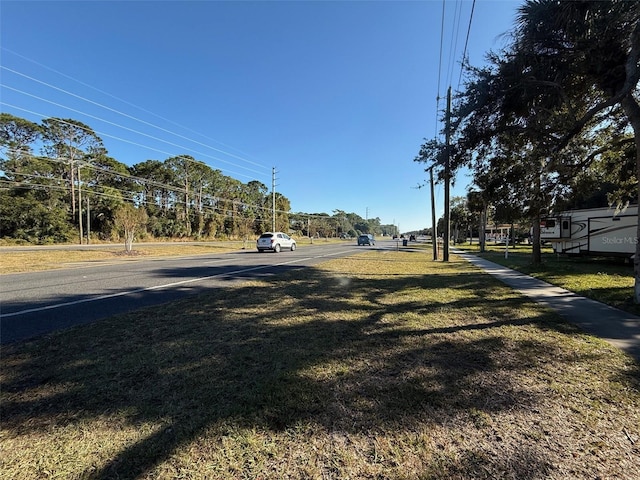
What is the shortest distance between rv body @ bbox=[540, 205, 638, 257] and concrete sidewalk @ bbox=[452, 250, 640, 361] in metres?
8.18

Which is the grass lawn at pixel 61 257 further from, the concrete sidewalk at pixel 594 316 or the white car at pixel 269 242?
the concrete sidewalk at pixel 594 316

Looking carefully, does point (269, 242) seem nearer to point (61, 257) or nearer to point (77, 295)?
point (61, 257)

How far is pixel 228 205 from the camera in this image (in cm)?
6519

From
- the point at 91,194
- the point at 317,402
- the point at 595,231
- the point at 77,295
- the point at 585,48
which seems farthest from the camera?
the point at 91,194

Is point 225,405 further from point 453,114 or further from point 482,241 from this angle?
point 482,241

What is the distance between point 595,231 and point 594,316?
12.8m

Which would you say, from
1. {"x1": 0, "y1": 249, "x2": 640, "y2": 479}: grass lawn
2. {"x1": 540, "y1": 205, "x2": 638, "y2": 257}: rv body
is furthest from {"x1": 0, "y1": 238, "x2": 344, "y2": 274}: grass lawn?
{"x1": 540, "y1": 205, "x2": 638, "y2": 257}: rv body

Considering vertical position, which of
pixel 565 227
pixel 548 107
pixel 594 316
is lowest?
pixel 594 316

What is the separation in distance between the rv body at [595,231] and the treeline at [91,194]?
27.4 m

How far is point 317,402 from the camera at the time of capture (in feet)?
8.68

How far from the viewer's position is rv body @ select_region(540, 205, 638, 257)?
526 inches

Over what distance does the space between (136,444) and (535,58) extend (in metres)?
9.01

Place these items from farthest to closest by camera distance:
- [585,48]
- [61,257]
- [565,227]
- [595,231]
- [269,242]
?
[269,242] < [61,257] < [565,227] < [595,231] < [585,48]

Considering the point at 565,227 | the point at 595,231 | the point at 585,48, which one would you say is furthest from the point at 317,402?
the point at 565,227
